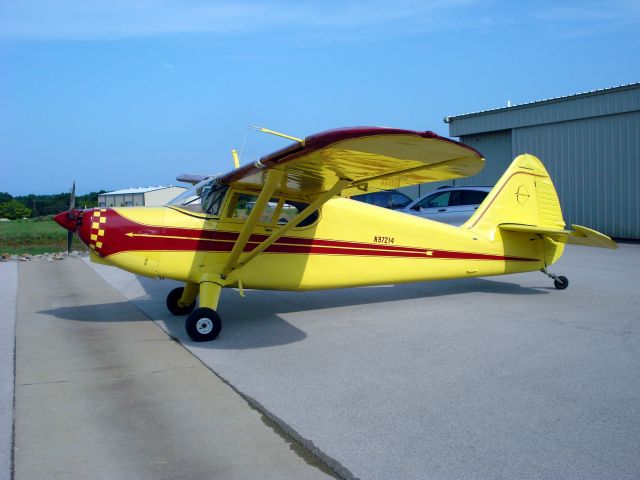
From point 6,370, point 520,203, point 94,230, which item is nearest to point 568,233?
point 520,203

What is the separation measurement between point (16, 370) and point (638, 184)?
1871 centimetres

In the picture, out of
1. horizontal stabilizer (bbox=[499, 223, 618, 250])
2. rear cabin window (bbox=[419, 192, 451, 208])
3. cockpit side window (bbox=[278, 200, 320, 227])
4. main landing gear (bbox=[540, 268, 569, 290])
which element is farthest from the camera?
rear cabin window (bbox=[419, 192, 451, 208])

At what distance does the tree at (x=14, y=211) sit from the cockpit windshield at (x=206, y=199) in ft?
201

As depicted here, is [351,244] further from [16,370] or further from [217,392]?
[16,370]

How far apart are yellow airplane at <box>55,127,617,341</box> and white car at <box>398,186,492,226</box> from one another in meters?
6.18

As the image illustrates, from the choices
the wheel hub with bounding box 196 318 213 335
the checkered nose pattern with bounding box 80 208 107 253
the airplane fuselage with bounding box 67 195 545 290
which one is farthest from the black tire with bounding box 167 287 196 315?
the wheel hub with bounding box 196 318 213 335

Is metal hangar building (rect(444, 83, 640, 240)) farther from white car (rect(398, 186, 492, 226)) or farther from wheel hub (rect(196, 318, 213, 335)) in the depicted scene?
wheel hub (rect(196, 318, 213, 335))

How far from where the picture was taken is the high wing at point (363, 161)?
482cm

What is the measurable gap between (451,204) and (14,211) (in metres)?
59.4

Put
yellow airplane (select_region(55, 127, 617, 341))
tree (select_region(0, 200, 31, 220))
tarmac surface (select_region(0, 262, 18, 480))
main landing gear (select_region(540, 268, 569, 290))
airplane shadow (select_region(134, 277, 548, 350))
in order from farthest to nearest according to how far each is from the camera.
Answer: tree (select_region(0, 200, 31, 220)) → main landing gear (select_region(540, 268, 569, 290)) → airplane shadow (select_region(134, 277, 548, 350)) → yellow airplane (select_region(55, 127, 617, 341)) → tarmac surface (select_region(0, 262, 18, 480))

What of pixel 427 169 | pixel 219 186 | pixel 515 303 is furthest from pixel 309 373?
pixel 515 303

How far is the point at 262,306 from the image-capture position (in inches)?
342

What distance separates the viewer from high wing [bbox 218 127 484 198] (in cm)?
482

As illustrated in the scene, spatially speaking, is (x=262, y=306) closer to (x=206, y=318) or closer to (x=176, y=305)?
(x=176, y=305)
